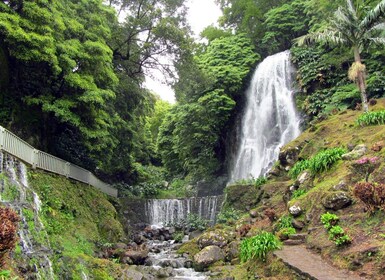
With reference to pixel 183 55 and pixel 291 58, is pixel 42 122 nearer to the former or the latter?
pixel 183 55

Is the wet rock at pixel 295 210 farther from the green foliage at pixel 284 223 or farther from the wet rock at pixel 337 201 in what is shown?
the wet rock at pixel 337 201

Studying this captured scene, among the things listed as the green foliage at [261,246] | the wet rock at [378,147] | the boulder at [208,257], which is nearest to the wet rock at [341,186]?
the wet rock at [378,147]

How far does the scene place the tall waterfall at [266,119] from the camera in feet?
75.5

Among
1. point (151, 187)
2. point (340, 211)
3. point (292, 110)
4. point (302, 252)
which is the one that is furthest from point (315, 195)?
point (151, 187)

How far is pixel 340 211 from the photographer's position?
30.7 feet

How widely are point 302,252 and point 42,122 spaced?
12.7 m

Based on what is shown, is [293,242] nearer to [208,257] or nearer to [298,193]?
[298,193]

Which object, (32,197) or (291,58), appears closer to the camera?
(32,197)

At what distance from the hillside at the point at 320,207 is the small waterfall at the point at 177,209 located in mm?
3568

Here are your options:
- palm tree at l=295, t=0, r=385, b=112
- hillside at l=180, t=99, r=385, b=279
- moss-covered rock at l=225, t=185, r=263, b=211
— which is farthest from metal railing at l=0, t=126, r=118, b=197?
palm tree at l=295, t=0, r=385, b=112

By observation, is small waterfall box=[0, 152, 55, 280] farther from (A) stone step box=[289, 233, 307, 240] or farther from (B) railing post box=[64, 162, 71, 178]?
(A) stone step box=[289, 233, 307, 240]

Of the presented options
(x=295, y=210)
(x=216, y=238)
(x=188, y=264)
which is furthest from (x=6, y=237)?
(x=216, y=238)

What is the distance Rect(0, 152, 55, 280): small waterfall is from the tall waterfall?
15.2 metres

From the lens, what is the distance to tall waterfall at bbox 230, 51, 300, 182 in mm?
23000
